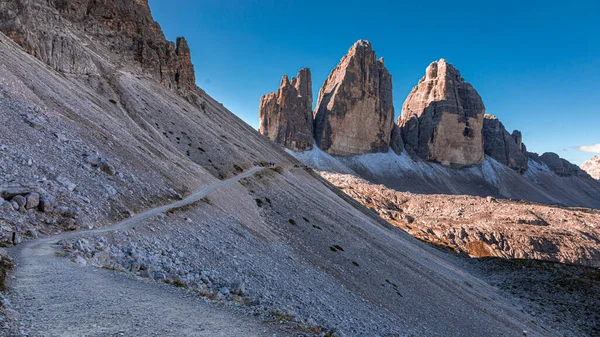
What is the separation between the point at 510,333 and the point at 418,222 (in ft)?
209

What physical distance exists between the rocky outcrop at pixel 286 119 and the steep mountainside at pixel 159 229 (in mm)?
113600

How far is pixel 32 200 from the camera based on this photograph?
15297mm

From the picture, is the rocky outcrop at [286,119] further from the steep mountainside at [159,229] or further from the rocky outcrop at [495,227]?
the steep mountainside at [159,229]

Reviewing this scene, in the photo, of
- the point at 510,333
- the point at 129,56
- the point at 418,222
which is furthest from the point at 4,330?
the point at 418,222

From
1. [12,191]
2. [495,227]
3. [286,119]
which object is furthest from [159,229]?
[286,119]

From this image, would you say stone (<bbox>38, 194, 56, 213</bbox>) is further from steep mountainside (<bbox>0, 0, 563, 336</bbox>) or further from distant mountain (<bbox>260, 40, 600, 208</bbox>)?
distant mountain (<bbox>260, 40, 600, 208</bbox>)

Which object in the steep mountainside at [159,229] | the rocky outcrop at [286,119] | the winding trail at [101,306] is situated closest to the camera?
the winding trail at [101,306]

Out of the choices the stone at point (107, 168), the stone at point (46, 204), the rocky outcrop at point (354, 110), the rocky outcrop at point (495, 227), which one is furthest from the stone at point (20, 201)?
the rocky outcrop at point (354, 110)

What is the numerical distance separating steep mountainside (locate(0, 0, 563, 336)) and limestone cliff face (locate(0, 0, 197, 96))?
14.4 inches

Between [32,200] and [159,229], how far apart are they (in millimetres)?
6316

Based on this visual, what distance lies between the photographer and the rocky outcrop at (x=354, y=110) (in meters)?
181

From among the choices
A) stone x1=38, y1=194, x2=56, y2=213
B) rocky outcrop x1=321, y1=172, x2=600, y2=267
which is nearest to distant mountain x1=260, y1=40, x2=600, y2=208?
rocky outcrop x1=321, y1=172, x2=600, y2=267

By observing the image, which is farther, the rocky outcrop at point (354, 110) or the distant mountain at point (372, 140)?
the rocky outcrop at point (354, 110)

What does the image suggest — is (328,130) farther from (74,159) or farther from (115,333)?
(115,333)
